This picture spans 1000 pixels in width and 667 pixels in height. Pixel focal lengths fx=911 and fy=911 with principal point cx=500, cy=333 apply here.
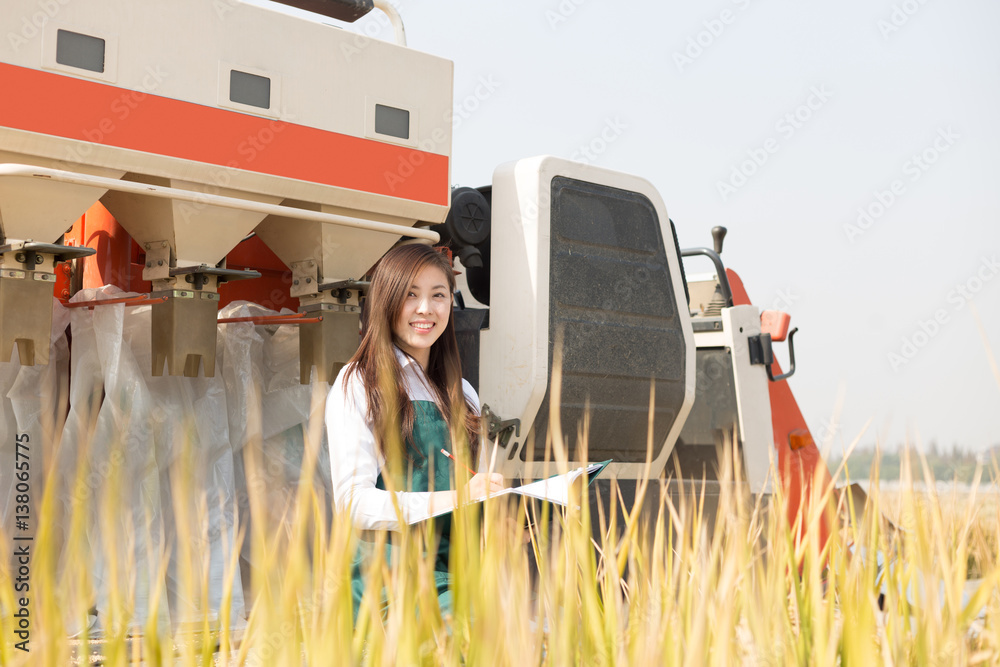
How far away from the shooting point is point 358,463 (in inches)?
57.4

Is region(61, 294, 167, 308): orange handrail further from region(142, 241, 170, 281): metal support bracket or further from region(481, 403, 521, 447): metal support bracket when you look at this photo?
region(481, 403, 521, 447): metal support bracket

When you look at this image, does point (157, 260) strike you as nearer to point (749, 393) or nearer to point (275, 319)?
point (275, 319)

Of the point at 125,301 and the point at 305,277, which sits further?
the point at 305,277

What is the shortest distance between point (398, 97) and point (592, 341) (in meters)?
0.92

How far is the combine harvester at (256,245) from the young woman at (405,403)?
467 mm

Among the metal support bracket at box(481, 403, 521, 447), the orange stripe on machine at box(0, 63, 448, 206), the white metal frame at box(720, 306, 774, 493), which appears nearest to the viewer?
the orange stripe on machine at box(0, 63, 448, 206)

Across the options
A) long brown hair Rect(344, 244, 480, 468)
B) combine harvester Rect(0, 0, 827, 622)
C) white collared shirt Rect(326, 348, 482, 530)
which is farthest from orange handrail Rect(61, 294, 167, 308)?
white collared shirt Rect(326, 348, 482, 530)

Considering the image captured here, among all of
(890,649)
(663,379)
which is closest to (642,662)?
(890,649)

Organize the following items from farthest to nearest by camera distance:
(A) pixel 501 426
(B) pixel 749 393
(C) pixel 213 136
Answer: (B) pixel 749 393, (A) pixel 501 426, (C) pixel 213 136

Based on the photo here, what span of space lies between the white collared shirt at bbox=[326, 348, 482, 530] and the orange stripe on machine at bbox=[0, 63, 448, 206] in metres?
0.87

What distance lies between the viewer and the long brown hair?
1.55 meters

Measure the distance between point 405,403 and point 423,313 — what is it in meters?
0.19

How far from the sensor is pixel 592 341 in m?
2.78

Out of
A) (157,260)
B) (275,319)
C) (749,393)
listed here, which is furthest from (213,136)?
(749,393)
